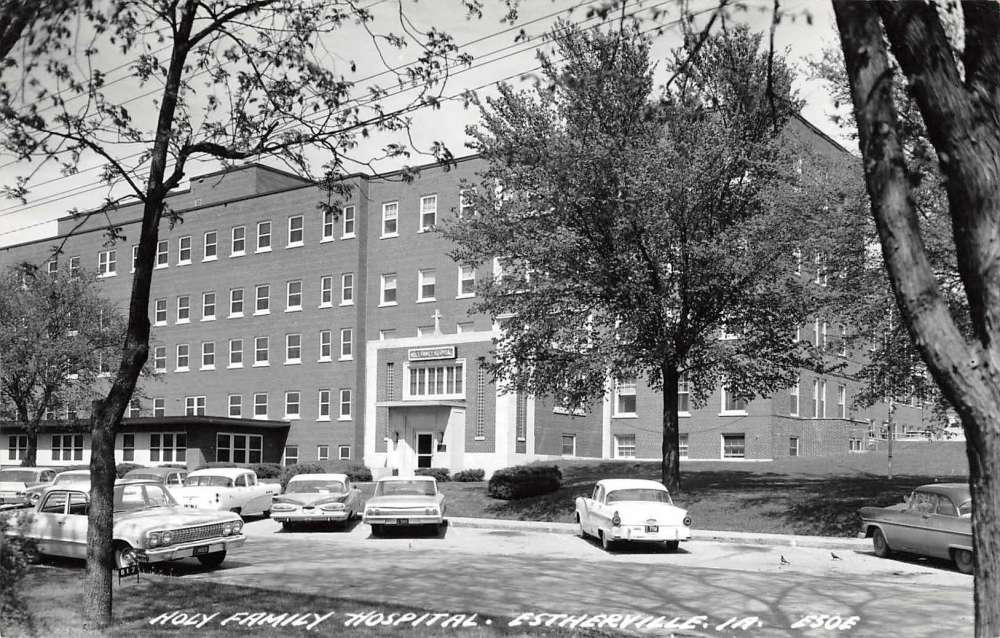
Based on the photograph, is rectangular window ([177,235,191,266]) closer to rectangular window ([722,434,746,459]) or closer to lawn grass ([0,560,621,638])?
rectangular window ([722,434,746,459])

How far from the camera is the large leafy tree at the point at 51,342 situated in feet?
152

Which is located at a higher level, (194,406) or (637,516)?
(194,406)

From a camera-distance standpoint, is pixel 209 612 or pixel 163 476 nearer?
pixel 209 612

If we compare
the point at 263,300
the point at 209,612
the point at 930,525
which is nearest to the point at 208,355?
the point at 263,300

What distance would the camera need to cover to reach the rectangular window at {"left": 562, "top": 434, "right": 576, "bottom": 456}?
5056 cm

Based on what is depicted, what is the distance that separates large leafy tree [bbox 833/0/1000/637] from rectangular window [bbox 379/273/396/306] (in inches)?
1985

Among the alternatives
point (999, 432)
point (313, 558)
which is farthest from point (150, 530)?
point (999, 432)

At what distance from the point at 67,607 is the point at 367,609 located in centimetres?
366

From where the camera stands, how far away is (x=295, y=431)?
5762 cm

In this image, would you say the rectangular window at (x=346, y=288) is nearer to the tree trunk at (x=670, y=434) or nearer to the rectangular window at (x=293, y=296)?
the rectangular window at (x=293, y=296)

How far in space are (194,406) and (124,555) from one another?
48.0 meters

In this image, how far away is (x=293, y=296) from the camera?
59.2 meters

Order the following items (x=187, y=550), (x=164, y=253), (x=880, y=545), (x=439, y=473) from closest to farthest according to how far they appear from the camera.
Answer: (x=187, y=550) < (x=880, y=545) < (x=439, y=473) < (x=164, y=253)

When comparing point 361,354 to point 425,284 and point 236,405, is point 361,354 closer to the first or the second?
point 425,284
